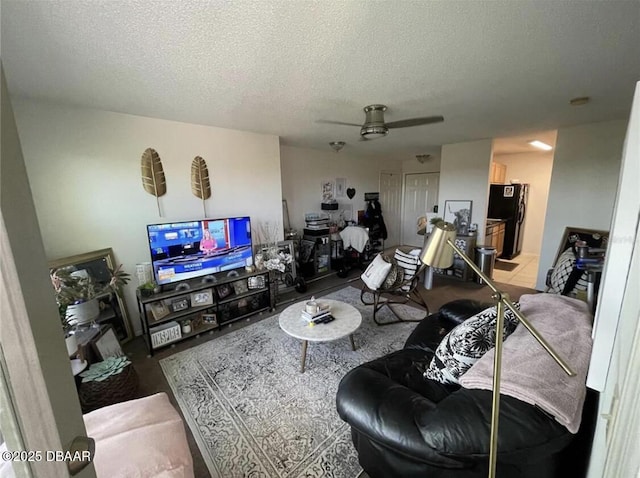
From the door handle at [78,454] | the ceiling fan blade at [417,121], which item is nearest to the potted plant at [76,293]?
the door handle at [78,454]

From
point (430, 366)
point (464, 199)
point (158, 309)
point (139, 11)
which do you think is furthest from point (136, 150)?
point (464, 199)

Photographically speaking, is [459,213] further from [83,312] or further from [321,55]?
[83,312]

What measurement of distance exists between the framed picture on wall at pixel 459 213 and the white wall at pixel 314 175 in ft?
6.16

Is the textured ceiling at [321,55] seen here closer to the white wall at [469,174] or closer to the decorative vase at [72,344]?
the white wall at [469,174]

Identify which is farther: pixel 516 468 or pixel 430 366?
pixel 430 366

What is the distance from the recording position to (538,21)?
121 cm

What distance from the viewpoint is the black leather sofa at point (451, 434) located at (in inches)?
34.9

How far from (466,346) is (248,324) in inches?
92.3

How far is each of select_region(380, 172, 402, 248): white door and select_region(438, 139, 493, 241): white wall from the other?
1973 millimetres

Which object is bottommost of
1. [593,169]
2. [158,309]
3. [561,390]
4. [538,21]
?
[158,309]

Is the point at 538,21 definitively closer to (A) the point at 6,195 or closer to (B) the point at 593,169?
(A) the point at 6,195

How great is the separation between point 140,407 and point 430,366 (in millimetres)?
1567

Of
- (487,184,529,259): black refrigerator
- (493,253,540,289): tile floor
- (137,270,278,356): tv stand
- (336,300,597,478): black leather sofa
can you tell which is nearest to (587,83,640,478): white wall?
(336,300,597,478): black leather sofa

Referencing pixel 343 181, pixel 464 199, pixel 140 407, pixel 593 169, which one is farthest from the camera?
pixel 343 181
